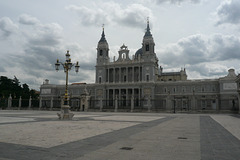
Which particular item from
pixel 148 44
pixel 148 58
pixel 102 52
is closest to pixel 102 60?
pixel 102 52

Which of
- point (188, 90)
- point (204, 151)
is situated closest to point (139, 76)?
point (188, 90)

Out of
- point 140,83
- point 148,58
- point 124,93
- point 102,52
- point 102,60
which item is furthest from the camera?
A: point 102,52

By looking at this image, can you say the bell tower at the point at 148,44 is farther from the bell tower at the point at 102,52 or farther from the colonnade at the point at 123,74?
the bell tower at the point at 102,52

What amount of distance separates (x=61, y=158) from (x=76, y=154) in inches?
22.0

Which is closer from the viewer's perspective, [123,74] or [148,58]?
[148,58]

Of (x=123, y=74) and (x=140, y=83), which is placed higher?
(x=123, y=74)

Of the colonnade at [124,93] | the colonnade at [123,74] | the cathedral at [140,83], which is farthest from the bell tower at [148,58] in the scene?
the colonnade at [124,93]

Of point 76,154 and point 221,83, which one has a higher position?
point 221,83

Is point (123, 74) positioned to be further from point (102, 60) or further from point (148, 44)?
point (148, 44)

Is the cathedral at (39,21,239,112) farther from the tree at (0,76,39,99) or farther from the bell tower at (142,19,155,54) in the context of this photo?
the tree at (0,76,39,99)

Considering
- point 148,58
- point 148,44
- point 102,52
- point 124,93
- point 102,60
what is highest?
point 148,44

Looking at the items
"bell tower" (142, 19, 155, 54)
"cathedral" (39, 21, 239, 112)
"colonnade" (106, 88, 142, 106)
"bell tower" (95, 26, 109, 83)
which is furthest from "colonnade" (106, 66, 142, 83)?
"bell tower" (142, 19, 155, 54)

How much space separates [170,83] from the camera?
2933 inches

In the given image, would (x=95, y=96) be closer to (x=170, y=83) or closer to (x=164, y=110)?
(x=170, y=83)
